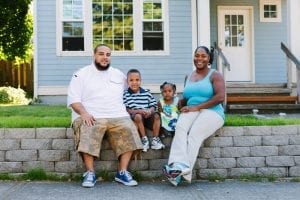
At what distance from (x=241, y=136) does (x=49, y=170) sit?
2.24 m

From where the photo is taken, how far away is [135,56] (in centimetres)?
1221

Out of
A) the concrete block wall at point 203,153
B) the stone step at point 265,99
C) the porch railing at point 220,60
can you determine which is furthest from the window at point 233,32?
the concrete block wall at point 203,153

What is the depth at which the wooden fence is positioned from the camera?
19.5 meters

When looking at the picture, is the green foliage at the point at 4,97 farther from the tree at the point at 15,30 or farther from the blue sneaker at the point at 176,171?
the blue sneaker at the point at 176,171

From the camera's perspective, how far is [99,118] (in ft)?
17.4

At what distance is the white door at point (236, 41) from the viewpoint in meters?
13.2

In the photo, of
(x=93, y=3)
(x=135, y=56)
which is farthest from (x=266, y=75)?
(x=93, y=3)

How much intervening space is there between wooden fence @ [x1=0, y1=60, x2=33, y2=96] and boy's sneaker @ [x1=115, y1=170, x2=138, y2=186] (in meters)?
14.8

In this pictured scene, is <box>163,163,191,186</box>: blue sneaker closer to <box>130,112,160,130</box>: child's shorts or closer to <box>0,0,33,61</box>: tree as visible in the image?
<box>130,112,160,130</box>: child's shorts

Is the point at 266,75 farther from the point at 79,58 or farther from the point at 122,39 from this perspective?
the point at 79,58

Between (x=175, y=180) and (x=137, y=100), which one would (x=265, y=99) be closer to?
(x=137, y=100)

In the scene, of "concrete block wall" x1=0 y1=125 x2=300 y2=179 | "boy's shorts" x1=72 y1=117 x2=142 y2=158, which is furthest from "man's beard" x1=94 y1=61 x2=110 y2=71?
"concrete block wall" x1=0 y1=125 x2=300 y2=179

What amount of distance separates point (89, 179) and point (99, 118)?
2.16 feet

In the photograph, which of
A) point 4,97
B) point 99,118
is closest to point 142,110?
point 99,118
